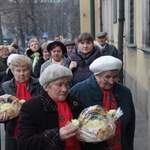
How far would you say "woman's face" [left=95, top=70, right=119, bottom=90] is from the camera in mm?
2922

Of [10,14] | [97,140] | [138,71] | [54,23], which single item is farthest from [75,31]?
[97,140]

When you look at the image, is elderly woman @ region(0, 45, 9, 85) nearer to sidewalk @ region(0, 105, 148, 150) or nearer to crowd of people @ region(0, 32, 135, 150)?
sidewalk @ region(0, 105, 148, 150)

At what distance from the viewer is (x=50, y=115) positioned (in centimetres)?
256

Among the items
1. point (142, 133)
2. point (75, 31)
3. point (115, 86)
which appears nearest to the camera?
point (115, 86)

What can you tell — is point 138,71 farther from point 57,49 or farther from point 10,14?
point 10,14

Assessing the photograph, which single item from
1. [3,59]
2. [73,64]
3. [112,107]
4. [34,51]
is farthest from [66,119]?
[3,59]

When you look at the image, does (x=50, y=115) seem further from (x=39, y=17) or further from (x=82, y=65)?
(x=39, y=17)

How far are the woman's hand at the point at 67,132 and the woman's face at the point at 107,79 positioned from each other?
693 millimetres

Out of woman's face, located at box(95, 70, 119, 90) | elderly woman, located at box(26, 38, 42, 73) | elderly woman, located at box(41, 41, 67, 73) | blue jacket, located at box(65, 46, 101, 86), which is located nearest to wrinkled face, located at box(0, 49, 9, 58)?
elderly woman, located at box(26, 38, 42, 73)

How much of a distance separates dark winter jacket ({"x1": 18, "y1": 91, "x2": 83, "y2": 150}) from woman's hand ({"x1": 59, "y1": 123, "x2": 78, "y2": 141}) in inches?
1.3

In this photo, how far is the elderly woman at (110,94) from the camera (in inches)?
115

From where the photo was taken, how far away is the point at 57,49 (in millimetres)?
5262

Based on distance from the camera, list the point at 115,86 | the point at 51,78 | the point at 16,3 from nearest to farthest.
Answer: the point at 51,78 < the point at 115,86 < the point at 16,3

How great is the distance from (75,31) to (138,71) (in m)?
37.2
